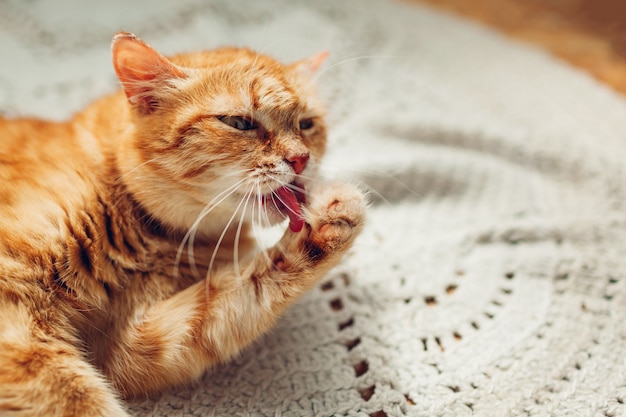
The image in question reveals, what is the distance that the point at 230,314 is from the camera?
0.79 m

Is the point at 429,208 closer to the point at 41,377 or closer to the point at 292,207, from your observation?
the point at 292,207

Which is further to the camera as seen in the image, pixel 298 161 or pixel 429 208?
pixel 429 208

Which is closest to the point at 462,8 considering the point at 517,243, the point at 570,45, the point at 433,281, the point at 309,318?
the point at 570,45

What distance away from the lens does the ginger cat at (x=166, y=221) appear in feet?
2.52

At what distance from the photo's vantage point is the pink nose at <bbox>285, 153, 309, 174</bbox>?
0.80 metres

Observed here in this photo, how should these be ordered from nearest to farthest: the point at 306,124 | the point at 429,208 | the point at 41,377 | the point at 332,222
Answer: the point at 41,377
the point at 332,222
the point at 306,124
the point at 429,208

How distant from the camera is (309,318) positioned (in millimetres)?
967

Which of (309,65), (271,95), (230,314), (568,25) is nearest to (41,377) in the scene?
(230,314)

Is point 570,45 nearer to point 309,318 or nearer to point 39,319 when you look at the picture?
point 309,318

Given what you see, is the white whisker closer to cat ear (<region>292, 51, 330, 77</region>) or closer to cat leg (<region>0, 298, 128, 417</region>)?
cat leg (<region>0, 298, 128, 417</region>)

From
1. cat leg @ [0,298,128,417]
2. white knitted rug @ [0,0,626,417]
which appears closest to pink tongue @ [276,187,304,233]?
white knitted rug @ [0,0,626,417]

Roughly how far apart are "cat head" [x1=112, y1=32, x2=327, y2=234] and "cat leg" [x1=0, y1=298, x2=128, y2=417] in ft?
0.86

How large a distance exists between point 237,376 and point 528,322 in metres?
0.55

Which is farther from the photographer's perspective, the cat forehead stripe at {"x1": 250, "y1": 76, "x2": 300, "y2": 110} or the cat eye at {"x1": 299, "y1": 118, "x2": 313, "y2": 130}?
the cat eye at {"x1": 299, "y1": 118, "x2": 313, "y2": 130}
